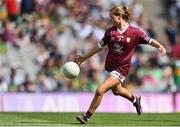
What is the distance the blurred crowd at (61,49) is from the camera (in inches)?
851

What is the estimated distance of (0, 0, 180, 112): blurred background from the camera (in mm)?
21484

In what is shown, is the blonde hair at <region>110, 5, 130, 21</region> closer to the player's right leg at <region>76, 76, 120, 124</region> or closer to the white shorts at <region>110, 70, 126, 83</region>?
the white shorts at <region>110, 70, 126, 83</region>

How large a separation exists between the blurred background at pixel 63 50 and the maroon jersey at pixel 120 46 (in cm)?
725

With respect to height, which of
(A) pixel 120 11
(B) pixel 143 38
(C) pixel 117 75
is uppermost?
(A) pixel 120 11

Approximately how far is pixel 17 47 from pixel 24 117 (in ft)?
25.2

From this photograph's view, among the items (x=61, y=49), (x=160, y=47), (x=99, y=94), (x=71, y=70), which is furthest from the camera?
(x=61, y=49)

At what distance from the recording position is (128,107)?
809 inches

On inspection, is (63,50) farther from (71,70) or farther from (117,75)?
(117,75)

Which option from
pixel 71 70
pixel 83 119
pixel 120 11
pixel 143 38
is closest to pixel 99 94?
pixel 83 119

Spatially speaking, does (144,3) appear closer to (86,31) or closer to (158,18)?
(158,18)

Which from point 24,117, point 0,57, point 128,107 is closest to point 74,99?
point 128,107

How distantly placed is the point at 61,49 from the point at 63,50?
0.07 meters

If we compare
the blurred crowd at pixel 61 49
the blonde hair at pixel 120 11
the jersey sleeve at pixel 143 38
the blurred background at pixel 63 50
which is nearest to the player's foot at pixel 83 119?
the jersey sleeve at pixel 143 38

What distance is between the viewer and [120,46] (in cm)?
1298
